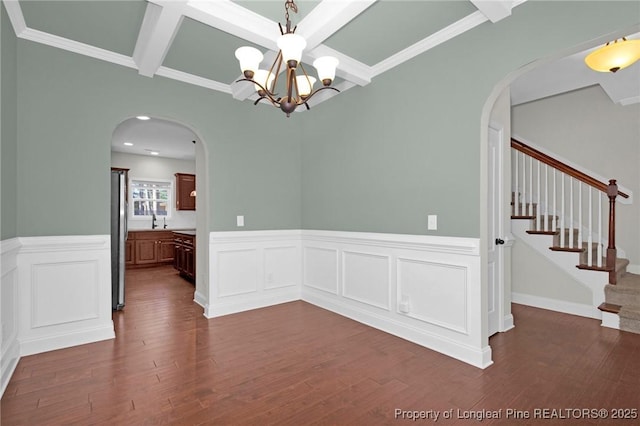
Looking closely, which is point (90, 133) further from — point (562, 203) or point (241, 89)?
point (562, 203)

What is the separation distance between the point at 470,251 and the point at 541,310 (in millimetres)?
2346

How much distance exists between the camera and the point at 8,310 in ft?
7.85

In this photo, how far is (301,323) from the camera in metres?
3.52

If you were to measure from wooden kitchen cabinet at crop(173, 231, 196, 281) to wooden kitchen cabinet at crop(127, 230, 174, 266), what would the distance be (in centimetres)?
128

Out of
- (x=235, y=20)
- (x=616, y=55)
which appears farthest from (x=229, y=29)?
(x=616, y=55)

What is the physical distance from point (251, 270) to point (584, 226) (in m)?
4.75

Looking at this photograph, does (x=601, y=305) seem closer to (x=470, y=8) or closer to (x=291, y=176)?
(x=470, y=8)

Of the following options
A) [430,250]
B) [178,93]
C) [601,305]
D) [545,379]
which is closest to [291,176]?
[178,93]

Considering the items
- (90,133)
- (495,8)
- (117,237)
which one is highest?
(495,8)

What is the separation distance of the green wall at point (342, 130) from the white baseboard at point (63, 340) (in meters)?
0.95

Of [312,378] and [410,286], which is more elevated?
[410,286]

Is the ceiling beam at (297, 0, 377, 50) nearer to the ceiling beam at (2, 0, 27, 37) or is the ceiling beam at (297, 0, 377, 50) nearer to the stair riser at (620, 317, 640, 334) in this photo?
the ceiling beam at (2, 0, 27, 37)

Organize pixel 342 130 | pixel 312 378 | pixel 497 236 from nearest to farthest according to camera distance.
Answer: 1. pixel 312 378
2. pixel 497 236
3. pixel 342 130

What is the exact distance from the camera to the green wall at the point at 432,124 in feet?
7.10
